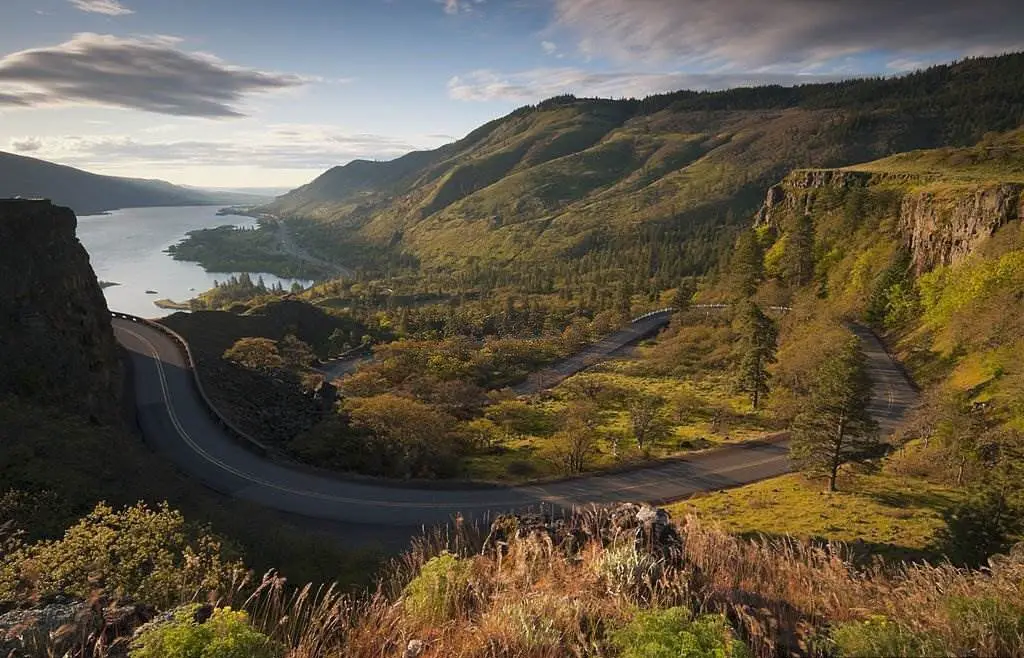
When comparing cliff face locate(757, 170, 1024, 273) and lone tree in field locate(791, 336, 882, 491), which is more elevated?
cliff face locate(757, 170, 1024, 273)

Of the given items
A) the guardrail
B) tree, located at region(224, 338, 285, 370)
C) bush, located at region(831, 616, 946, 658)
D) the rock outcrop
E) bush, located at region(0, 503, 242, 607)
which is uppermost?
the rock outcrop

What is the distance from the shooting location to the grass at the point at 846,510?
23.8 metres

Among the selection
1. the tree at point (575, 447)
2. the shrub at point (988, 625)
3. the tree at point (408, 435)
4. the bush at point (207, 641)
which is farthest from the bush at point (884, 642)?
the tree at point (575, 447)

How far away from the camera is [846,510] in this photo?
90.2ft

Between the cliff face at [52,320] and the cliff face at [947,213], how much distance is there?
7436cm

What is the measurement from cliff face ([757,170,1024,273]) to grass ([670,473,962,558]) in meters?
37.3

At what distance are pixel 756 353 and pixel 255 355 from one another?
5497cm

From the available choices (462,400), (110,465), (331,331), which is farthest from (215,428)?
(331,331)

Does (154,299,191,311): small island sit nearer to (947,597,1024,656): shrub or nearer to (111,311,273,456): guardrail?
(111,311,273,456): guardrail

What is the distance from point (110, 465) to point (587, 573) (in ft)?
68.6

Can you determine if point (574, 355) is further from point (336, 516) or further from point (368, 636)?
point (368, 636)

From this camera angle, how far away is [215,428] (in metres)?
37.5

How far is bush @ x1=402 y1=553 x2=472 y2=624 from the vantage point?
23.4ft

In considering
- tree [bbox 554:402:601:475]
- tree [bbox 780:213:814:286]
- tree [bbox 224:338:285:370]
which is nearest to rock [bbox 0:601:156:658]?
tree [bbox 554:402:601:475]
